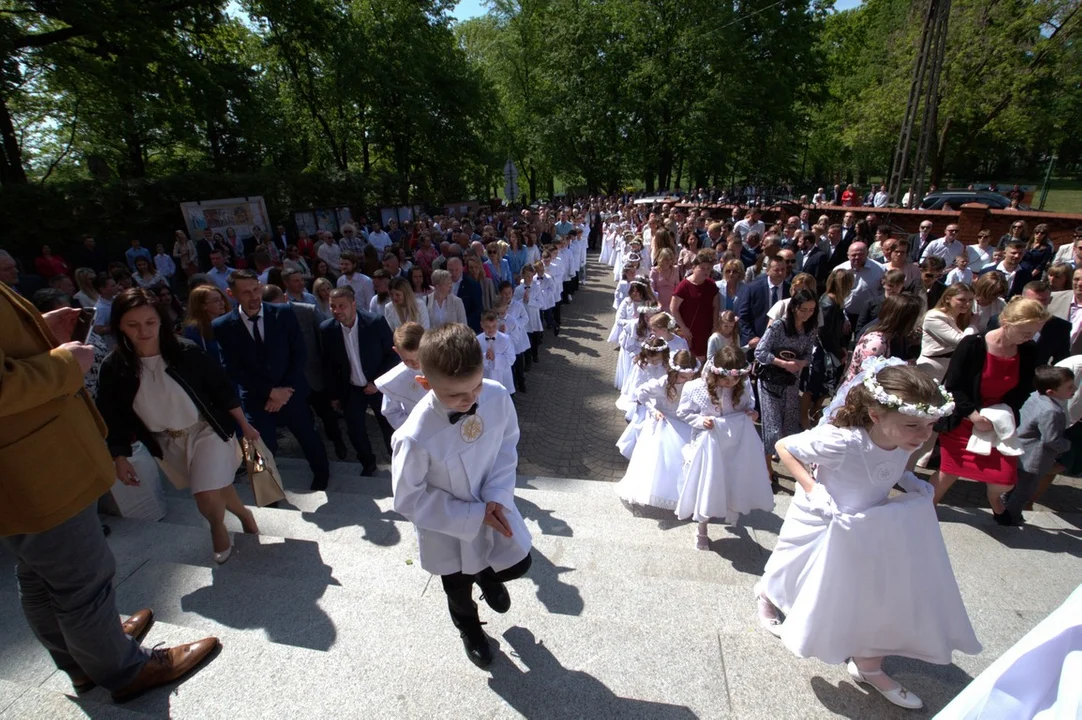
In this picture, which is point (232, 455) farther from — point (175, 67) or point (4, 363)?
point (175, 67)

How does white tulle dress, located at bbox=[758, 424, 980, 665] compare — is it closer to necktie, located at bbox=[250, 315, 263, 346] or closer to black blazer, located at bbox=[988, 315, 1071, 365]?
black blazer, located at bbox=[988, 315, 1071, 365]

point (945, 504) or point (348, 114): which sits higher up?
point (348, 114)

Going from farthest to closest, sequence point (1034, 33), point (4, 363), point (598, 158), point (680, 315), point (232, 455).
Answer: point (598, 158) → point (1034, 33) → point (680, 315) → point (232, 455) → point (4, 363)

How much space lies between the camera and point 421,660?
240 cm

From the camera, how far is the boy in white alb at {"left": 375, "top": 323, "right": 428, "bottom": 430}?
3.77 meters

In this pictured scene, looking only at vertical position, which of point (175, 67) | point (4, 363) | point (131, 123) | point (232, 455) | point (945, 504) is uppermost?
point (175, 67)

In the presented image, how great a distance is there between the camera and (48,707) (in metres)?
2.04

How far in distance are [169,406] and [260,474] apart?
805 millimetres

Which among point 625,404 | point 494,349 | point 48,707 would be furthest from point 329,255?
point 48,707

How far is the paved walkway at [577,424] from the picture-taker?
5240 millimetres

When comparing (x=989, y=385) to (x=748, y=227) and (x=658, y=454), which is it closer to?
(x=658, y=454)

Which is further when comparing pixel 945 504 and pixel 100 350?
pixel 945 504

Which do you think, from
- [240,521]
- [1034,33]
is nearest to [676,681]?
[240,521]

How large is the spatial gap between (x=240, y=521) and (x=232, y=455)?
0.83m
